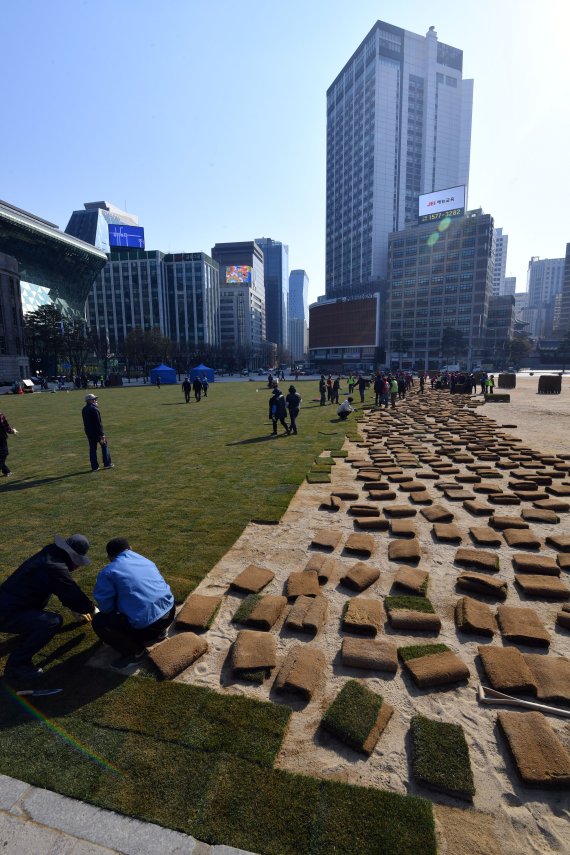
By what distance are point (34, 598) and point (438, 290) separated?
424ft

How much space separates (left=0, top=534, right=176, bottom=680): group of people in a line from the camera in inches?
145

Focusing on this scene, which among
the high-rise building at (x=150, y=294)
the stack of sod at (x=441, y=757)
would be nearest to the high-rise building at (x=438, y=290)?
the high-rise building at (x=150, y=294)

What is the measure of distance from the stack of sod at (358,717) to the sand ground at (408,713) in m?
0.07

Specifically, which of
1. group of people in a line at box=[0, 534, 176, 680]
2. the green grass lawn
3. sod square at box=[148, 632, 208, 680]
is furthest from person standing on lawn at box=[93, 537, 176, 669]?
the green grass lawn

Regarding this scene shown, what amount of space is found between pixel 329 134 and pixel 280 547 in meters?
183

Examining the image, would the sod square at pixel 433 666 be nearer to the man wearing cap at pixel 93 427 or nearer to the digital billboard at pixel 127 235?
the man wearing cap at pixel 93 427

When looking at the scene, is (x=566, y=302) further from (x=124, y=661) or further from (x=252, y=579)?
(x=124, y=661)

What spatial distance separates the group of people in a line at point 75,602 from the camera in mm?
3688

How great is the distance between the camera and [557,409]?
23.3 m

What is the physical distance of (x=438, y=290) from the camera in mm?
116875

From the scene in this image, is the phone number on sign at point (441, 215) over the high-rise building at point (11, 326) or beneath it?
over

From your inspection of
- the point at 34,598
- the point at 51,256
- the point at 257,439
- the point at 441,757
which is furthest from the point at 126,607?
the point at 51,256

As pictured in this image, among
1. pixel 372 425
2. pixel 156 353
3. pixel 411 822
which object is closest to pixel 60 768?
pixel 411 822

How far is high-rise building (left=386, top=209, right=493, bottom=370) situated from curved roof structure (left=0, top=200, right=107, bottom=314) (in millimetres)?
82090
